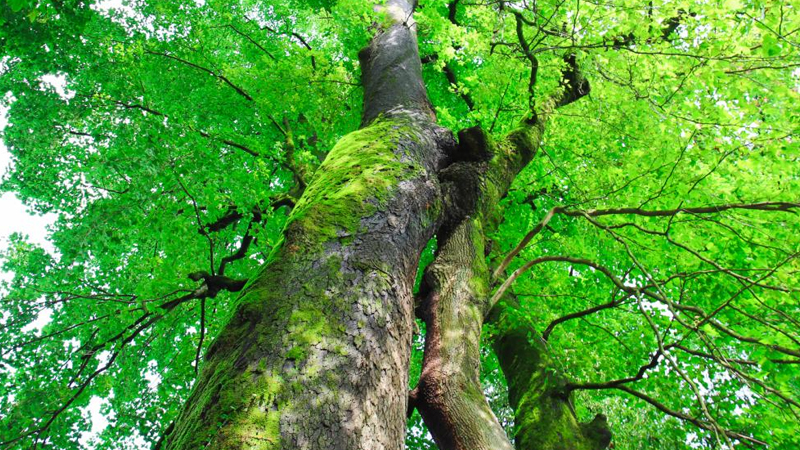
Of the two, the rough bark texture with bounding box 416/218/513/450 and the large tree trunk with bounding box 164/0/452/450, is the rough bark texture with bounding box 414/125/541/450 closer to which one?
the rough bark texture with bounding box 416/218/513/450

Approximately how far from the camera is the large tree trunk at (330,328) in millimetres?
1283

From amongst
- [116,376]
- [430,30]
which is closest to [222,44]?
[430,30]

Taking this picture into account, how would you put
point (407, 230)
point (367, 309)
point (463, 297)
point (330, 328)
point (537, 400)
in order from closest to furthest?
1. point (330, 328)
2. point (367, 309)
3. point (407, 230)
4. point (463, 297)
5. point (537, 400)

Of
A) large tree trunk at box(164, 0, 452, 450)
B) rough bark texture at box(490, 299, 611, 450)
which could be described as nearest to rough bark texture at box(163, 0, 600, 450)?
large tree trunk at box(164, 0, 452, 450)

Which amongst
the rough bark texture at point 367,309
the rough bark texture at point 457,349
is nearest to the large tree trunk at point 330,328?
the rough bark texture at point 367,309

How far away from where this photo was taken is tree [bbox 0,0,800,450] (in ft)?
5.89

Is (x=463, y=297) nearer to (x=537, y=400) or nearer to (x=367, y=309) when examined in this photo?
(x=367, y=309)

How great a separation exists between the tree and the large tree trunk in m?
0.01

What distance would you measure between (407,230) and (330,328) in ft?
3.01

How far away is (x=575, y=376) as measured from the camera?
4980 mm

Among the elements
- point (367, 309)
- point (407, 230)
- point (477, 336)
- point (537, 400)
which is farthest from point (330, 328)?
point (537, 400)

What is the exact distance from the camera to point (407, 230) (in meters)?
2.38

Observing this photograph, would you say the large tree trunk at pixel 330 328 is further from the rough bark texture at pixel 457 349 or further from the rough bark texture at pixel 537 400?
the rough bark texture at pixel 537 400

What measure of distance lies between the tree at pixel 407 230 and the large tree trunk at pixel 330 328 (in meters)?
0.01
